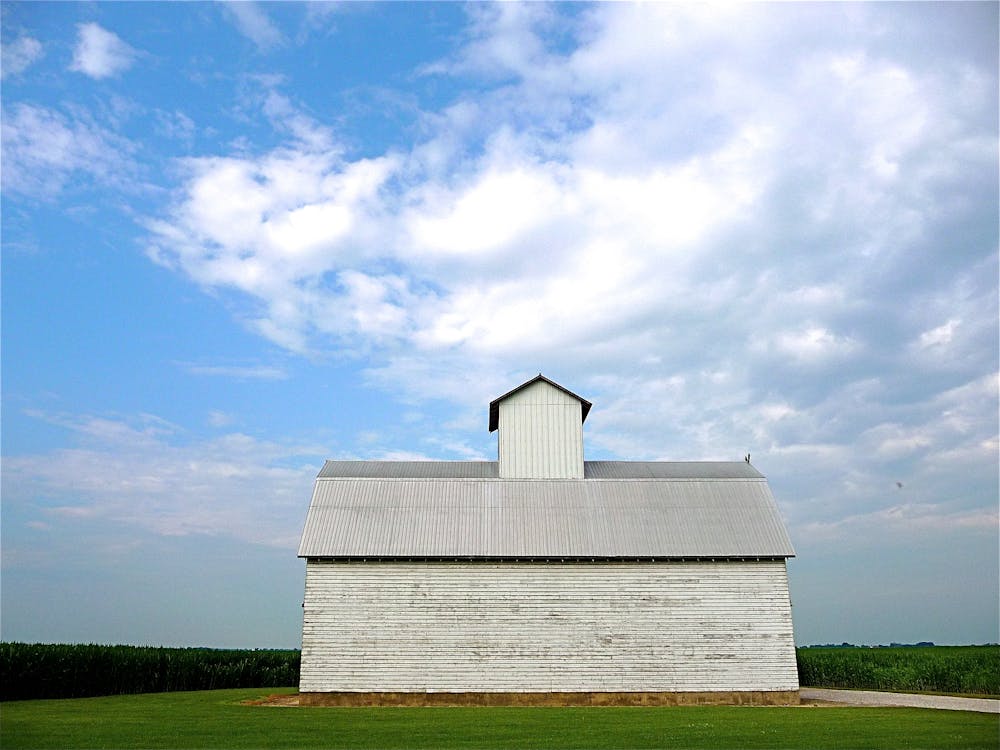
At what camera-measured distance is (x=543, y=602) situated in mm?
28234

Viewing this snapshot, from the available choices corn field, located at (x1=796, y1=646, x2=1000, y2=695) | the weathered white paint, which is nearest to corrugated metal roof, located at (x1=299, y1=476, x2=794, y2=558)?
the weathered white paint

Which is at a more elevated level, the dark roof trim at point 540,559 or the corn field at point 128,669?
the dark roof trim at point 540,559

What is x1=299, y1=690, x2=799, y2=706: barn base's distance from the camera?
2708cm

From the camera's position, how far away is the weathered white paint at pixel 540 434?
32750 millimetres

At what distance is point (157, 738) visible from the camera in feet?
61.4

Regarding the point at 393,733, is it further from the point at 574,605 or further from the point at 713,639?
the point at 713,639

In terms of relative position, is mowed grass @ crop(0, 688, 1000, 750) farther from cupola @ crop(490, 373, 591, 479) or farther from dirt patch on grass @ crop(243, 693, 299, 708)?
cupola @ crop(490, 373, 591, 479)

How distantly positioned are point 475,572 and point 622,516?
6.24 m

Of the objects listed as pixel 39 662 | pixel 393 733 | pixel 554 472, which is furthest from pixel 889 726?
pixel 39 662

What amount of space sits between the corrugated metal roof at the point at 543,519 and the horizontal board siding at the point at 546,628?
0.65 metres

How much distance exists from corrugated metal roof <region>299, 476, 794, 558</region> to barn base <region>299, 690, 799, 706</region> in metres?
4.79

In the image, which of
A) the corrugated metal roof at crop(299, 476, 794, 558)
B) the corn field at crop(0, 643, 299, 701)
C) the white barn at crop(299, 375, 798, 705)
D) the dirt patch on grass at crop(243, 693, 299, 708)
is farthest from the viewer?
the corn field at crop(0, 643, 299, 701)

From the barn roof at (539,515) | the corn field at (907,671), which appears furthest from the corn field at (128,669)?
the corn field at (907,671)

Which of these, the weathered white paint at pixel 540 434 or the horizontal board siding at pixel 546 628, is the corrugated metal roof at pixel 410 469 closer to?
the weathered white paint at pixel 540 434
